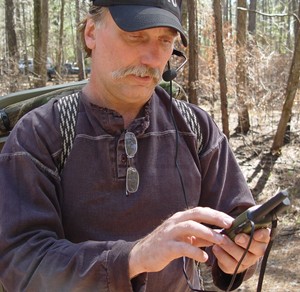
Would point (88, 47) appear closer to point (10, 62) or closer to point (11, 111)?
point (11, 111)

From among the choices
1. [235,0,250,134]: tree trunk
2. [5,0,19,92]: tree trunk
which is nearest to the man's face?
[235,0,250,134]: tree trunk

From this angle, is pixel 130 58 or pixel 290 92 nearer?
pixel 130 58

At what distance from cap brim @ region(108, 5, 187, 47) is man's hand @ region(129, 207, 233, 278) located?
2.09 ft

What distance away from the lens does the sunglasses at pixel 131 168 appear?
1.63 metres

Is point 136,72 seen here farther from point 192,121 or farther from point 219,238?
point 219,238

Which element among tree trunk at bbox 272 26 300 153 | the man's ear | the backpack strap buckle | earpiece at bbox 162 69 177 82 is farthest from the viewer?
tree trunk at bbox 272 26 300 153

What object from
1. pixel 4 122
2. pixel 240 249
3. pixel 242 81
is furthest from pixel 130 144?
pixel 242 81

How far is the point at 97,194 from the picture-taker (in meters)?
1.61

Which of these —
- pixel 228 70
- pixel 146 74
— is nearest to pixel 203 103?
pixel 228 70

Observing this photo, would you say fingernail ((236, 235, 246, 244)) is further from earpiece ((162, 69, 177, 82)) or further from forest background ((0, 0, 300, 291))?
forest background ((0, 0, 300, 291))

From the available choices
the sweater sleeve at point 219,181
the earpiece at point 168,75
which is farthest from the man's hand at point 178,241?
the earpiece at point 168,75

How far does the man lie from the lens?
1.37m

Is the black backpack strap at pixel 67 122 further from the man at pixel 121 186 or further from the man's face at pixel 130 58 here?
the man's face at pixel 130 58

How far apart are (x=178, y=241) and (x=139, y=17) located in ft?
2.45
